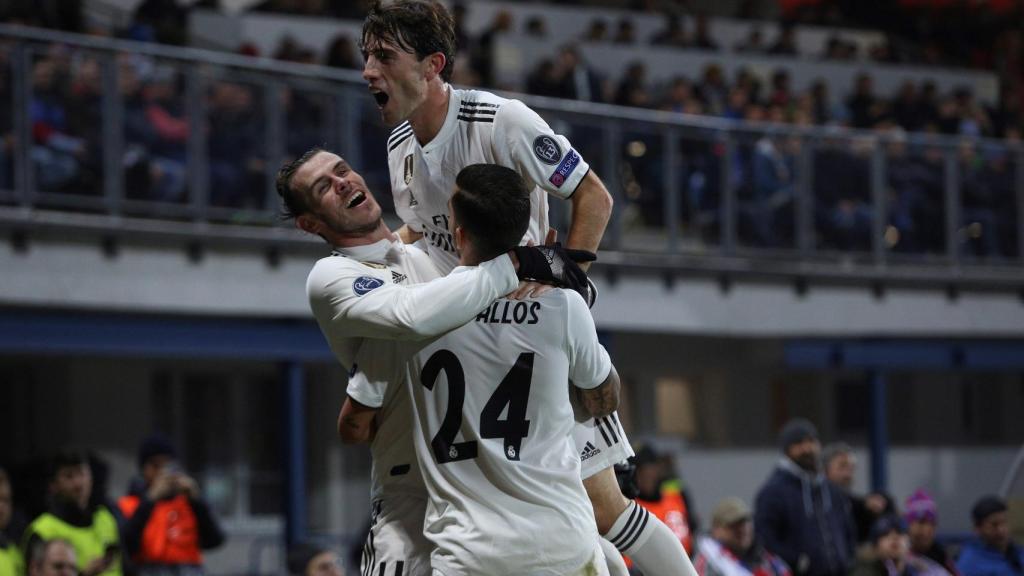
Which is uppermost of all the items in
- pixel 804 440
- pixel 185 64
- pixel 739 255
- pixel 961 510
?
pixel 185 64

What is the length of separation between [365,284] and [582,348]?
0.65m

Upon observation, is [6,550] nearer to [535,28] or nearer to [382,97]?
[382,97]

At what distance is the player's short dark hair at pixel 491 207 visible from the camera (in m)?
4.85

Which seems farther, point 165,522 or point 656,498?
point 656,498

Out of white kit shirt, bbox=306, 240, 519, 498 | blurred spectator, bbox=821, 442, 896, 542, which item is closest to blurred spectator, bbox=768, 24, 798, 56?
blurred spectator, bbox=821, 442, 896, 542

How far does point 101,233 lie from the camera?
1249 centimetres

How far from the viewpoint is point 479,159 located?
5500 mm

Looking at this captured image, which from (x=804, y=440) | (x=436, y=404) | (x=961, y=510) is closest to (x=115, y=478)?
(x=804, y=440)

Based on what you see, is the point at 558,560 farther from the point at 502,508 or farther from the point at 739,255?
the point at 739,255

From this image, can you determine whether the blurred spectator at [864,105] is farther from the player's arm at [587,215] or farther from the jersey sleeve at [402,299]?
the jersey sleeve at [402,299]

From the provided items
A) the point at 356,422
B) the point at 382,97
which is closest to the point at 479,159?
the point at 382,97

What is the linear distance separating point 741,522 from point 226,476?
861 centimetres

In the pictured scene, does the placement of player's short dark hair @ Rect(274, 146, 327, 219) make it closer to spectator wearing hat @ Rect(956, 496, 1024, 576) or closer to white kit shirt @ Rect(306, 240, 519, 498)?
white kit shirt @ Rect(306, 240, 519, 498)

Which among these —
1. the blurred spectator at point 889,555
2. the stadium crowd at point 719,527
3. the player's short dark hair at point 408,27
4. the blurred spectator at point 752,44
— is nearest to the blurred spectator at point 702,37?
the blurred spectator at point 752,44
